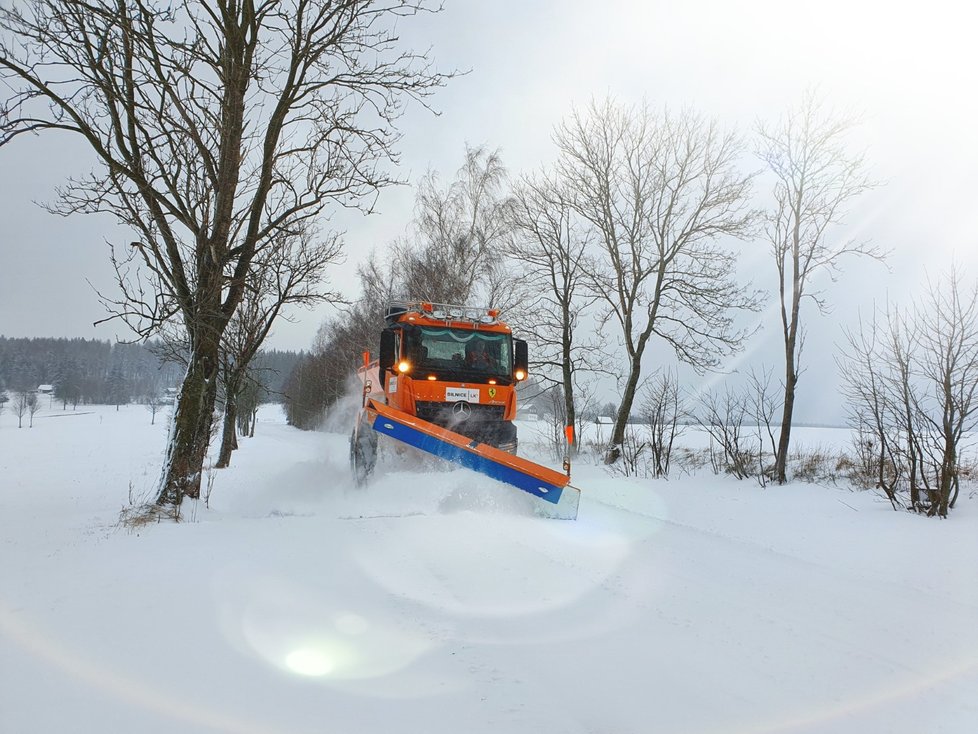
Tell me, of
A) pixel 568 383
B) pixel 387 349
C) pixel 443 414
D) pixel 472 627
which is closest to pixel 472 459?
pixel 443 414

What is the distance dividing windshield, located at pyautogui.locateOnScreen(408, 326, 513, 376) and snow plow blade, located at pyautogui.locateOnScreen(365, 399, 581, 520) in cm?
182


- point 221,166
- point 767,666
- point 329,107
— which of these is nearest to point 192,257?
point 221,166

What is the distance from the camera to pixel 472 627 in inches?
144

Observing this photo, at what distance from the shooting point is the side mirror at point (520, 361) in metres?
10.0

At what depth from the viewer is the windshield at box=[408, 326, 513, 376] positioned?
9812 millimetres

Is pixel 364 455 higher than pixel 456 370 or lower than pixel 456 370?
lower

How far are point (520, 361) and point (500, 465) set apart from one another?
9.42 ft

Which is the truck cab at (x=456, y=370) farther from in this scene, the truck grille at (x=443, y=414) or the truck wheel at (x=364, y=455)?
the truck wheel at (x=364, y=455)

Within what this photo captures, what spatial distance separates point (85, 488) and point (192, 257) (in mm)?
7824

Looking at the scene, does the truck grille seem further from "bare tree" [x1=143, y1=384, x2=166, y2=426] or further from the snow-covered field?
"bare tree" [x1=143, y1=384, x2=166, y2=426]

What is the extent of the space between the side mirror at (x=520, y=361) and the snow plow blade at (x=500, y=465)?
7.51 ft

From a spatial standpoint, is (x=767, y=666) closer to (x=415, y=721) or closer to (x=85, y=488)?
(x=415, y=721)

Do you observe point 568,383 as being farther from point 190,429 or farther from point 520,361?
point 190,429

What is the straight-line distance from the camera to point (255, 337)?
1445cm
